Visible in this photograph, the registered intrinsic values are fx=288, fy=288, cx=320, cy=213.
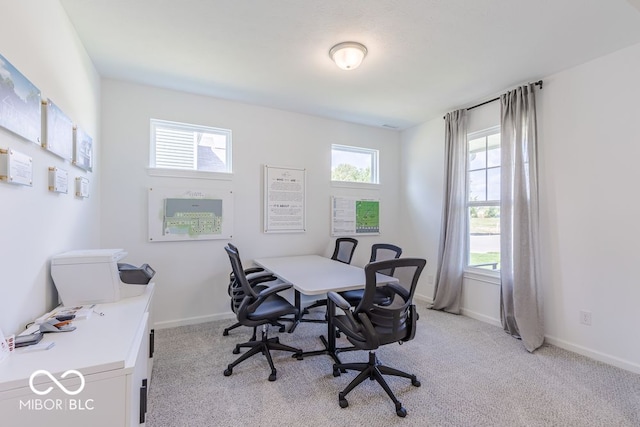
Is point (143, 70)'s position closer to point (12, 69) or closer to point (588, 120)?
point (12, 69)

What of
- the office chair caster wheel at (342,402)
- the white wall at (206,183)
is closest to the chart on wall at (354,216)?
the white wall at (206,183)

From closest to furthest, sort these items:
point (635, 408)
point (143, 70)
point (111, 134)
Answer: point (635, 408)
point (143, 70)
point (111, 134)

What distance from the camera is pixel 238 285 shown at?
→ 2.41 m

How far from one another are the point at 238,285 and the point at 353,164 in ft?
9.00

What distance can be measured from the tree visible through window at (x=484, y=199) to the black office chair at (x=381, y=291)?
136 cm

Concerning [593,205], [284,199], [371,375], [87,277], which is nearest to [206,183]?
[284,199]

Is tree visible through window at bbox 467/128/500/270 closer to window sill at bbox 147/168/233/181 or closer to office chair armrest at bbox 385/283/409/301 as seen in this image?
office chair armrest at bbox 385/283/409/301

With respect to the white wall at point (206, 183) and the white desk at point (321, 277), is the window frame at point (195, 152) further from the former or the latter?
the white desk at point (321, 277)

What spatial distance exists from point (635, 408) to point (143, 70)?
186 inches

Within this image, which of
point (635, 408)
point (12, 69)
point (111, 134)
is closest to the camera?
point (12, 69)

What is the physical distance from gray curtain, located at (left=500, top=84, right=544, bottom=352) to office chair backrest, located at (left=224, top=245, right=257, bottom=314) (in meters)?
2.65

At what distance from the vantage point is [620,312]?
7.97ft

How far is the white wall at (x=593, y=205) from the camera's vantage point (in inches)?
93.7

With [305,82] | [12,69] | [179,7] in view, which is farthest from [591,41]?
[12,69]
